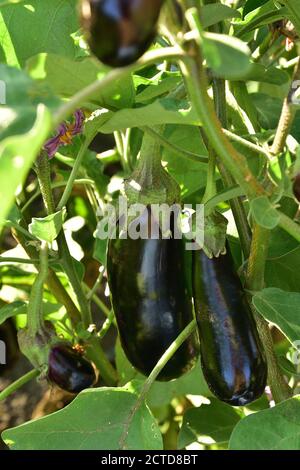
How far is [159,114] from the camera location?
59 centimetres

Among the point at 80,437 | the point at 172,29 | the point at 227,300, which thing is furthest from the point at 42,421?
the point at 172,29

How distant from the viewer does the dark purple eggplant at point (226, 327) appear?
72 cm

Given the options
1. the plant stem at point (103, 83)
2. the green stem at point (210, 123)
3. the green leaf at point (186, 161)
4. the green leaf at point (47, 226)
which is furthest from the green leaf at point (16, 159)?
the green leaf at point (186, 161)

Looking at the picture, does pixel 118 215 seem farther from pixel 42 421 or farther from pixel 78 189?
pixel 78 189

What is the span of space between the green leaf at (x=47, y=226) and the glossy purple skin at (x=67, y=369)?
0.64 ft

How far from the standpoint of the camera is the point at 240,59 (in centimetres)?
42

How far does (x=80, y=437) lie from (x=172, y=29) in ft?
1.39

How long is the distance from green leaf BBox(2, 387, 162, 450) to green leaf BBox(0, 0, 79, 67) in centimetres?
37

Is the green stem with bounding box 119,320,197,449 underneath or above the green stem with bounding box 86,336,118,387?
above

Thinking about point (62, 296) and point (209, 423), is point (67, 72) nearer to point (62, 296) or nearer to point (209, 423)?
point (62, 296)

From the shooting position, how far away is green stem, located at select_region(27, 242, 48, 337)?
83 cm

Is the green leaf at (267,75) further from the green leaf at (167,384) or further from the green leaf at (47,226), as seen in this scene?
the green leaf at (167,384)
